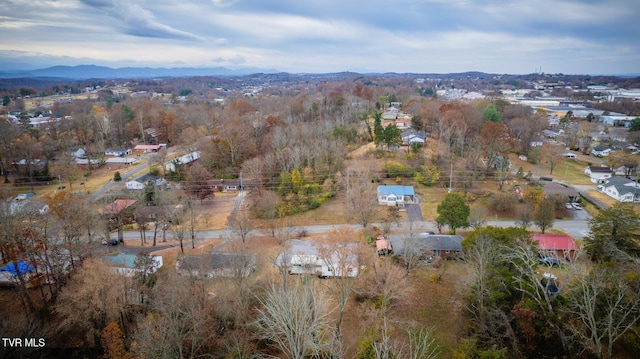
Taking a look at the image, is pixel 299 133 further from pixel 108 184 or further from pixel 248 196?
pixel 108 184

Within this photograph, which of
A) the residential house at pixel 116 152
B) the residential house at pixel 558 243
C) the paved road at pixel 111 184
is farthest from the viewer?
the residential house at pixel 116 152

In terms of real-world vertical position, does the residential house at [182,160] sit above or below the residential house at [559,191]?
above

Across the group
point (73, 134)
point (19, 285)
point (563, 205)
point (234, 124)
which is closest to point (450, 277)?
point (563, 205)

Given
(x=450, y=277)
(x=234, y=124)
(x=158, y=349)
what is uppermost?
(x=234, y=124)

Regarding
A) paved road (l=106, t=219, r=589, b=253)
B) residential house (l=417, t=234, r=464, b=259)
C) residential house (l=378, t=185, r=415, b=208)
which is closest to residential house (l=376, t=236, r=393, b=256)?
residential house (l=417, t=234, r=464, b=259)

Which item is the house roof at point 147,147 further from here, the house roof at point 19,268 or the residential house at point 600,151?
the residential house at point 600,151

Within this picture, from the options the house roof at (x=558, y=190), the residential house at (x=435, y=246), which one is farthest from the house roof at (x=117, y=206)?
the house roof at (x=558, y=190)

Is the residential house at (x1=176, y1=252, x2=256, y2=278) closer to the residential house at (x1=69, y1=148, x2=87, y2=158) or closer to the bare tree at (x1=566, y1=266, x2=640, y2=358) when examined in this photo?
the bare tree at (x1=566, y1=266, x2=640, y2=358)

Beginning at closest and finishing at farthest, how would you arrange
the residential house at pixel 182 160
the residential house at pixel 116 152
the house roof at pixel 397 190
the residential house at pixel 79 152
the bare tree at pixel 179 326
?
1. the bare tree at pixel 179 326
2. the house roof at pixel 397 190
3. the residential house at pixel 182 160
4. the residential house at pixel 79 152
5. the residential house at pixel 116 152
